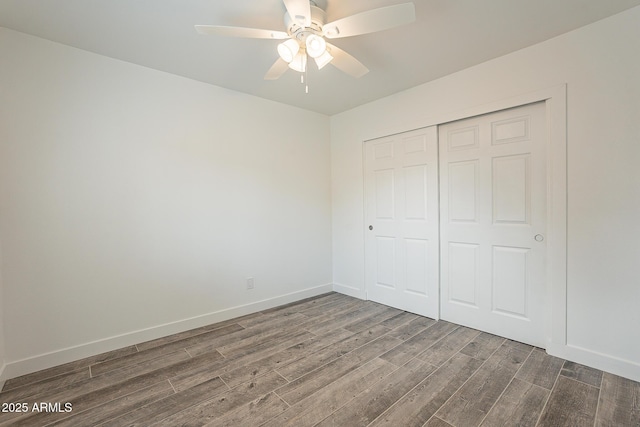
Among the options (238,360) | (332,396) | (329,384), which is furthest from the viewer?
(238,360)

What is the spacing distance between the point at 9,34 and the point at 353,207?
138 inches

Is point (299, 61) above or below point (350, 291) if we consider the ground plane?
above

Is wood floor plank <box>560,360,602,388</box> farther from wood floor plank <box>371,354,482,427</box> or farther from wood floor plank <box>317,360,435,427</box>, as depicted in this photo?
wood floor plank <box>317,360,435,427</box>

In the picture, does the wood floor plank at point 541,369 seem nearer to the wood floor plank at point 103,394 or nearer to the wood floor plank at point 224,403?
the wood floor plank at point 224,403

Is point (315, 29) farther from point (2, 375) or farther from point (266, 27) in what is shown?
point (2, 375)

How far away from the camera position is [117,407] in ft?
5.67

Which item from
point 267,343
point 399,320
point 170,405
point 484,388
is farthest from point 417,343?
point 170,405

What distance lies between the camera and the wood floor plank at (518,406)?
1.57 metres

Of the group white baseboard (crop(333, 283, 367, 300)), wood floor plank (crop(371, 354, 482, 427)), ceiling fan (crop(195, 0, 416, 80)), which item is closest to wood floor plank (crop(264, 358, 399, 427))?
wood floor plank (crop(371, 354, 482, 427))

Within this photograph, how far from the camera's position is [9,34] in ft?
6.68

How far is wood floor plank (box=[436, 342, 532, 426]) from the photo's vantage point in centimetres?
162

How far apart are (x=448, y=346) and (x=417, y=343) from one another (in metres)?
0.26

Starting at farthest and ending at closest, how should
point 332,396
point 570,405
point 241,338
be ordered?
1. point 241,338
2. point 332,396
3. point 570,405

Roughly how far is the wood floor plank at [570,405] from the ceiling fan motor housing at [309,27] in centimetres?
269
